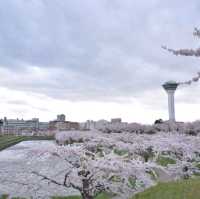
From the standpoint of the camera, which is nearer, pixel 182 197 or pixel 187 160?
pixel 182 197

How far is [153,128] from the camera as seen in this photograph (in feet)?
88.3

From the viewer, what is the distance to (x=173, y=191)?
4031 millimetres

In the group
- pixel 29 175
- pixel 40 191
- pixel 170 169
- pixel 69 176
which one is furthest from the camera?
pixel 170 169

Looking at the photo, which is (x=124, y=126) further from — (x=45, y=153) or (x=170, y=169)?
(x=45, y=153)

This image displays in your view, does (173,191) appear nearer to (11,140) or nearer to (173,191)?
(173,191)

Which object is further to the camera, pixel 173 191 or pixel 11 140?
pixel 11 140

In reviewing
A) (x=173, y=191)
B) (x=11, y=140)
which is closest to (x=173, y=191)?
(x=173, y=191)

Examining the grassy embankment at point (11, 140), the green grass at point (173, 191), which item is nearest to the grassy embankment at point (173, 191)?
the green grass at point (173, 191)

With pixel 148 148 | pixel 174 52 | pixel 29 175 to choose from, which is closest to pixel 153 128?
pixel 148 148

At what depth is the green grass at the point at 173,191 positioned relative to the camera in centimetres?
388

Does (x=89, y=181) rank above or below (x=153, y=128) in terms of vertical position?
below

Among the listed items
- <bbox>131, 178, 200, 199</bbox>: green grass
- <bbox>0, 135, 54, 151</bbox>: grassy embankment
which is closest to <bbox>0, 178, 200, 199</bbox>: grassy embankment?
<bbox>131, 178, 200, 199</bbox>: green grass

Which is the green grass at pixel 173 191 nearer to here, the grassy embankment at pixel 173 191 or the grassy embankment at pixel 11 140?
the grassy embankment at pixel 173 191

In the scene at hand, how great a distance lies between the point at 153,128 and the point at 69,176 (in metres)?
22.9
